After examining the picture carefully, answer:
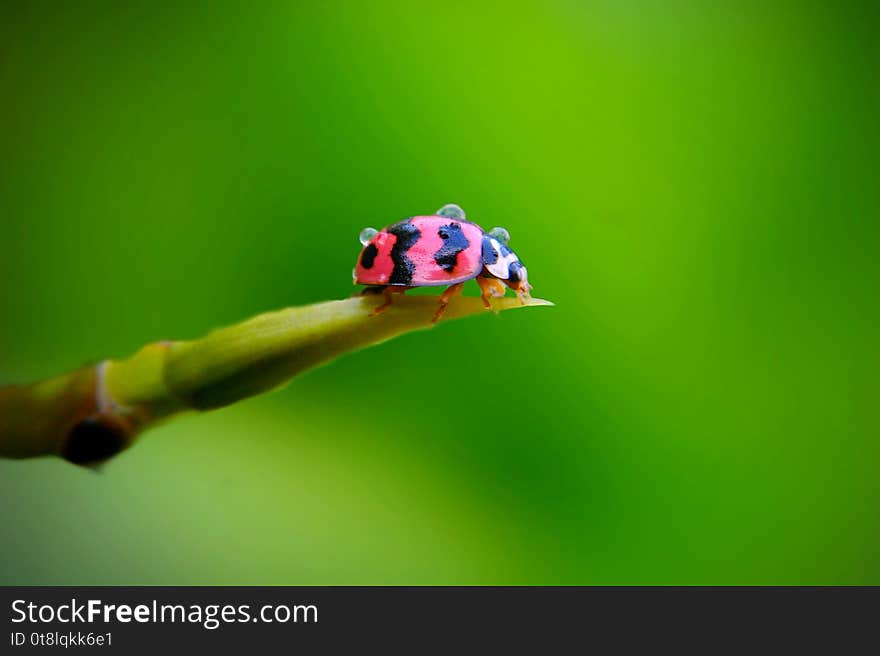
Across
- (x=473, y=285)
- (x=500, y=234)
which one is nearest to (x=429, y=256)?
(x=500, y=234)

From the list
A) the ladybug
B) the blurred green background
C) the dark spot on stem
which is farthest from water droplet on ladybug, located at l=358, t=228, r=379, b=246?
the dark spot on stem

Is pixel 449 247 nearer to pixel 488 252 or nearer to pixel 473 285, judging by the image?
pixel 488 252

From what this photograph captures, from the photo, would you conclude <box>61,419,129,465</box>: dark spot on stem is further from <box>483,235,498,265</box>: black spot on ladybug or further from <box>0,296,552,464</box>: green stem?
<box>483,235,498,265</box>: black spot on ladybug

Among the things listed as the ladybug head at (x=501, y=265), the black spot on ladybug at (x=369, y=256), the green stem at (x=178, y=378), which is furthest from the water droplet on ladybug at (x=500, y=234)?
the green stem at (x=178, y=378)

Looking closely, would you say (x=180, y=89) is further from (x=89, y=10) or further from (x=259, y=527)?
(x=259, y=527)

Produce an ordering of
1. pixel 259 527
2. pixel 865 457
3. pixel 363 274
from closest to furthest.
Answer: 1. pixel 363 274
2. pixel 259 527
3. pixel 865 457

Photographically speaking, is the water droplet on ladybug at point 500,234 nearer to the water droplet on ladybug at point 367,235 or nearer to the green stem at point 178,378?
the water droplet on ladybug at point 367,235
